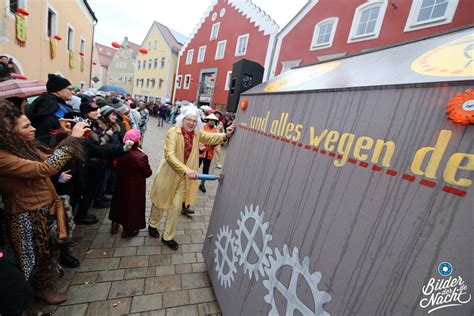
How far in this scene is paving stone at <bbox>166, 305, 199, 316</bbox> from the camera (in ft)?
6.92

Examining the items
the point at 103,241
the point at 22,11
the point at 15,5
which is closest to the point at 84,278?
the point at 103,241

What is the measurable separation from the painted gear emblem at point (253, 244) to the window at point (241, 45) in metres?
16.0

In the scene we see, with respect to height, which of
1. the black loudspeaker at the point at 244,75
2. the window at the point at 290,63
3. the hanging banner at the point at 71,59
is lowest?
the black loudspeaker at the point at 244,75

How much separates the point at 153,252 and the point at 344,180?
2.70 metres

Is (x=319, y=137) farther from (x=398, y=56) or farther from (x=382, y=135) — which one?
(x=398, y=56)

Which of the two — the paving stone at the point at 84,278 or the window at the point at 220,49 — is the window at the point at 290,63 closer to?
the window at the point at 220,49

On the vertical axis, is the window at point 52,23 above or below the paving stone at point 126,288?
above

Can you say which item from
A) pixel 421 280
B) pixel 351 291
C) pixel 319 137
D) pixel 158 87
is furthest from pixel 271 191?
pixel 158 87

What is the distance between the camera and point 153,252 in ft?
9.49

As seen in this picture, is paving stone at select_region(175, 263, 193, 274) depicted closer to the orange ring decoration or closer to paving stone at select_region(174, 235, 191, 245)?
paving stone at select_region(174, 235, 191, 245)

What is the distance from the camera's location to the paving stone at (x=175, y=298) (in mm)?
2199

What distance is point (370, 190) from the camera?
0.96 meters

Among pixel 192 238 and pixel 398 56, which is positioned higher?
pixel 398 56

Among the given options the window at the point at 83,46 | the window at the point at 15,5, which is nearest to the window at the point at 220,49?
the window at the point at 83,46
